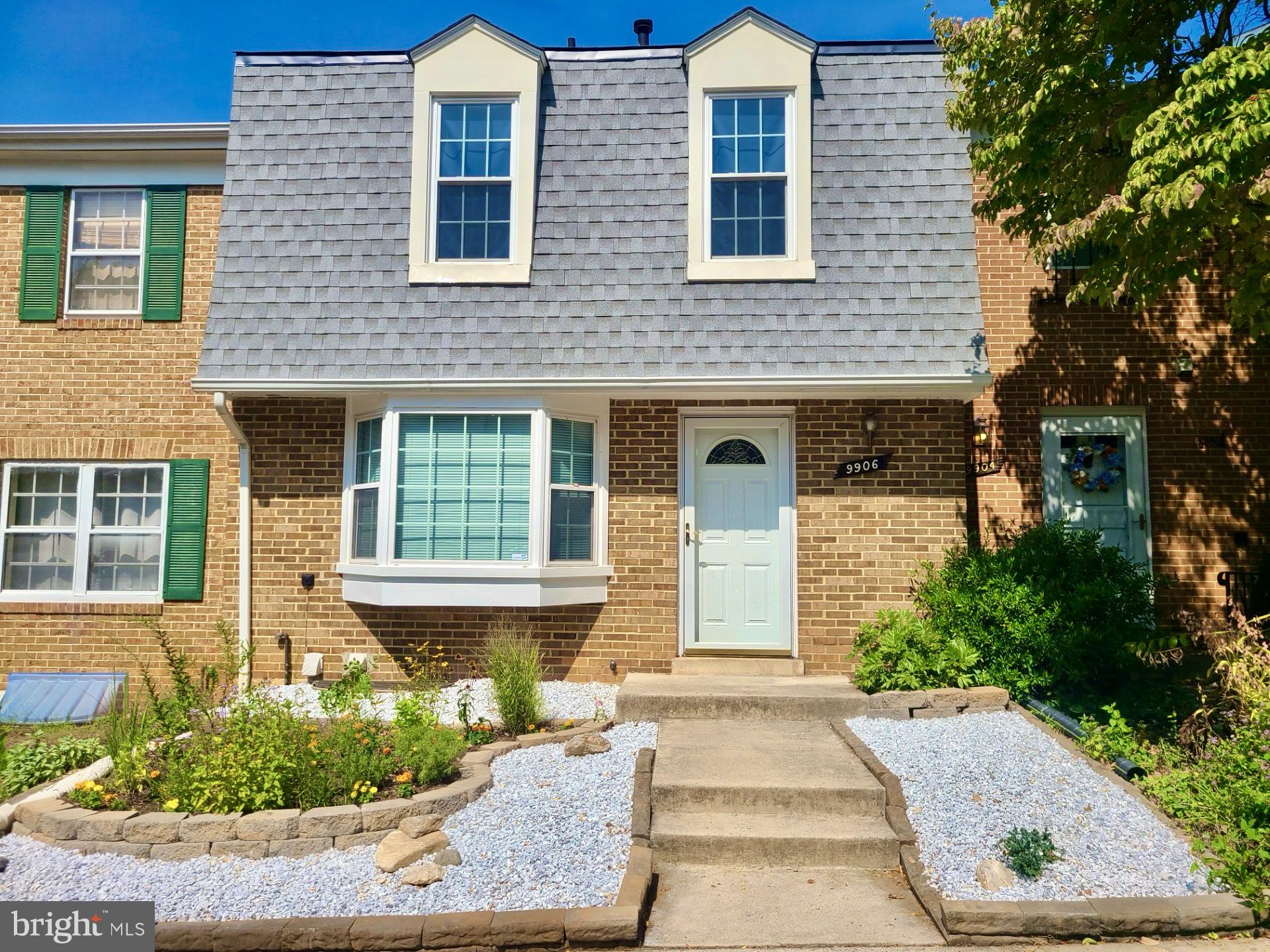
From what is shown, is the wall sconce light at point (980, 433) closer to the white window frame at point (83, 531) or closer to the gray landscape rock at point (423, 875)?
the gray landscape rock at point (423, 875)

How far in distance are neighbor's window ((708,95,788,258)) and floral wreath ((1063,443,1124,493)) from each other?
369cm

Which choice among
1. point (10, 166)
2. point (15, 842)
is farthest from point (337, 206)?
point (15, 842)

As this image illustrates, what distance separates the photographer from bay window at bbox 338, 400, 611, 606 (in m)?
7.98

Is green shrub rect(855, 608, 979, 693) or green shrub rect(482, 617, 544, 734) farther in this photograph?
green shrub rect(855, 608, 979, 693)

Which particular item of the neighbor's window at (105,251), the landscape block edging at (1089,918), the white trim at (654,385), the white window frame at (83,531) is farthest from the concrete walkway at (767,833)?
the neighbor's window at (105,251)

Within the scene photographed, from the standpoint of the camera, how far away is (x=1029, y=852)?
463cm

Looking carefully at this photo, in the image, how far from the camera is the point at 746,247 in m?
8.52

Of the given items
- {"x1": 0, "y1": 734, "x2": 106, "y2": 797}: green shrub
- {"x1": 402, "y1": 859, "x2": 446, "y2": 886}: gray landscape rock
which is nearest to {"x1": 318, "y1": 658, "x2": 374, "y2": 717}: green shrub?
{"x1": 0, "y1": 734, "x2": 106, "y2": 797}: green shrub

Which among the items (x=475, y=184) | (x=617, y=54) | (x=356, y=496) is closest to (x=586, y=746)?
(x=356, y=496)

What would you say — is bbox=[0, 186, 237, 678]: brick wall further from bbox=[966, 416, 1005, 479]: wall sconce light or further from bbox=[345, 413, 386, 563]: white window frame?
bbox=[966, 416, 1005, 479]: wall sconce light

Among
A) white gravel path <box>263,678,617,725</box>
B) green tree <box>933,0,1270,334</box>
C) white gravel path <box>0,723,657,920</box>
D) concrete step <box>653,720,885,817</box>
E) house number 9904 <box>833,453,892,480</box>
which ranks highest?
green tree <box>933,0,1270,334</box>

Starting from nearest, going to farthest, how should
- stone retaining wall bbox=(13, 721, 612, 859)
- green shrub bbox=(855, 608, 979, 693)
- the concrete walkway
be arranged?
the concrete walkway < stone retaining wall bbox=(13, 721, 612, 859) < green shrub bbox=(855, 608, 979, 693)

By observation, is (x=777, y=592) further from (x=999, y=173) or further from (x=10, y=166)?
(x=10, y=166)

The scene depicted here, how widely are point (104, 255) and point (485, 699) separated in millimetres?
6254
